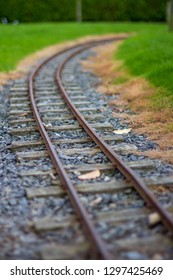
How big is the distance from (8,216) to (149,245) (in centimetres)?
201

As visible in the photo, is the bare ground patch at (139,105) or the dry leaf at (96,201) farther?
the bare ground patch at (139,105)

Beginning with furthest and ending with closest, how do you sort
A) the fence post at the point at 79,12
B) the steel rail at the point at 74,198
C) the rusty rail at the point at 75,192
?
the fence post at the point at 79,12, the rusty rail at the point at 75,192, the steel rail at the point at 74,198

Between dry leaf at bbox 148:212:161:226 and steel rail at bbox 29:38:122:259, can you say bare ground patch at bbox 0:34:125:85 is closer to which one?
steel rail at bbox 29:38:122:259

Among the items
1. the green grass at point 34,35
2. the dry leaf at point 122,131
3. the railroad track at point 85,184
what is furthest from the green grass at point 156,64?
the green grass at point 34,35

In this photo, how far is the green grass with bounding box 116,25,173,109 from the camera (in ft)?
37.8

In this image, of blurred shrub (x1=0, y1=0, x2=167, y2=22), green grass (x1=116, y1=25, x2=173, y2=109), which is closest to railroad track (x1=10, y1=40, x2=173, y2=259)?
green grass (x1=116, y1=25, x2=173, y2=109)

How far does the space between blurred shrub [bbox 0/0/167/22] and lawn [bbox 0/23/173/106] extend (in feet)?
16.3

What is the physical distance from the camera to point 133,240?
5266mm

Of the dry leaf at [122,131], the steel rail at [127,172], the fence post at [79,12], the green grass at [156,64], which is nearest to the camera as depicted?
the steel rail at [127,172]

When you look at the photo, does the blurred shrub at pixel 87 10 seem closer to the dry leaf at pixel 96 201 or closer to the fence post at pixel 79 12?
the fence post at pixel 79 12

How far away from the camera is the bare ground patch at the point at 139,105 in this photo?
8862mm

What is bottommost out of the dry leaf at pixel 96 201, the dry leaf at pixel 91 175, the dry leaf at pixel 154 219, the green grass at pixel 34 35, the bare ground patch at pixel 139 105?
the green grass at pixel 34 35

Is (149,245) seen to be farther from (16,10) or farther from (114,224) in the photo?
(16,10)

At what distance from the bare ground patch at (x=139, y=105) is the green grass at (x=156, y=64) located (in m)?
0.22
